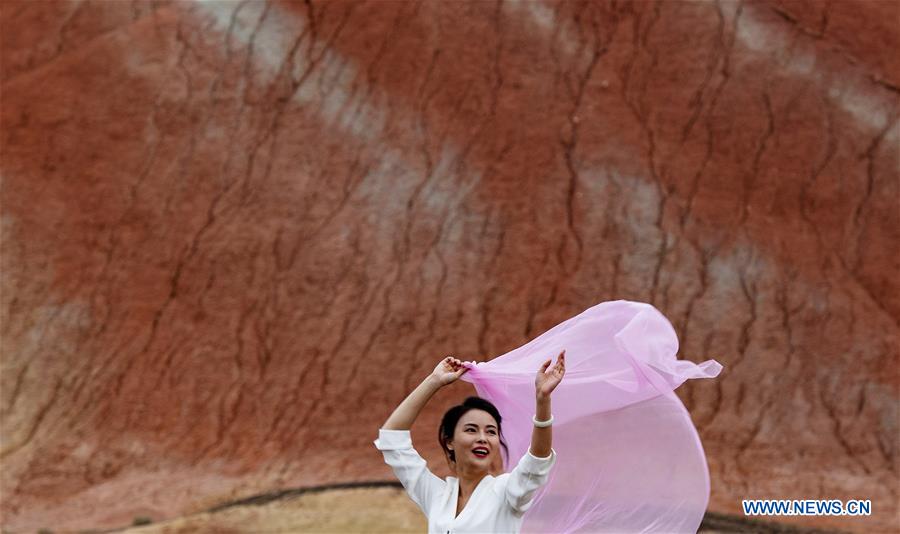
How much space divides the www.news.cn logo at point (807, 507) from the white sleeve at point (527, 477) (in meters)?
8.05

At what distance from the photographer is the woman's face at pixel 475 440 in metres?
3.44

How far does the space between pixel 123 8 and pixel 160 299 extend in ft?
13.6

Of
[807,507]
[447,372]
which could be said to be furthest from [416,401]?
[807,507]

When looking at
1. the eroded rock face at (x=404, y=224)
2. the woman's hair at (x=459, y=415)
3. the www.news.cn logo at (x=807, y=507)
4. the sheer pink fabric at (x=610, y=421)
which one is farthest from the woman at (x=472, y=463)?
the eroded rock face at (x=404, y=224)

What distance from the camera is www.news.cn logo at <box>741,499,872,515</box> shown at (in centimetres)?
1085

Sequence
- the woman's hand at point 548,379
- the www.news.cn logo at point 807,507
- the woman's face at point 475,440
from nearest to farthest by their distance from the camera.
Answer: the woman's hand at point 548,379, the woman's face at point 475,440, the www.news.cn logo at point 807,507

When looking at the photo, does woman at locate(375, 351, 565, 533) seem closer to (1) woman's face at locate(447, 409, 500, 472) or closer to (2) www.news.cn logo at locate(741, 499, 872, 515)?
(1) woman's face at locate(447, 409, 500, 472)

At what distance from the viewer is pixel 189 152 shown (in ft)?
46.4

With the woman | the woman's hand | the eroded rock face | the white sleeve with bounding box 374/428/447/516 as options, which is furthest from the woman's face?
the eroded rock face

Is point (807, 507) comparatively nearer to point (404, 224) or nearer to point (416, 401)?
point (404, 224)

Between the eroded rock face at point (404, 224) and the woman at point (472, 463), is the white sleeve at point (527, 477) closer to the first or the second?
the woman at point (472, 463)

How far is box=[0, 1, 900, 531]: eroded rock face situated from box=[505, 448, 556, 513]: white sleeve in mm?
8627

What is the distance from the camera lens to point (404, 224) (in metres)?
13.6

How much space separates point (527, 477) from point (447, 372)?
0.49 m
